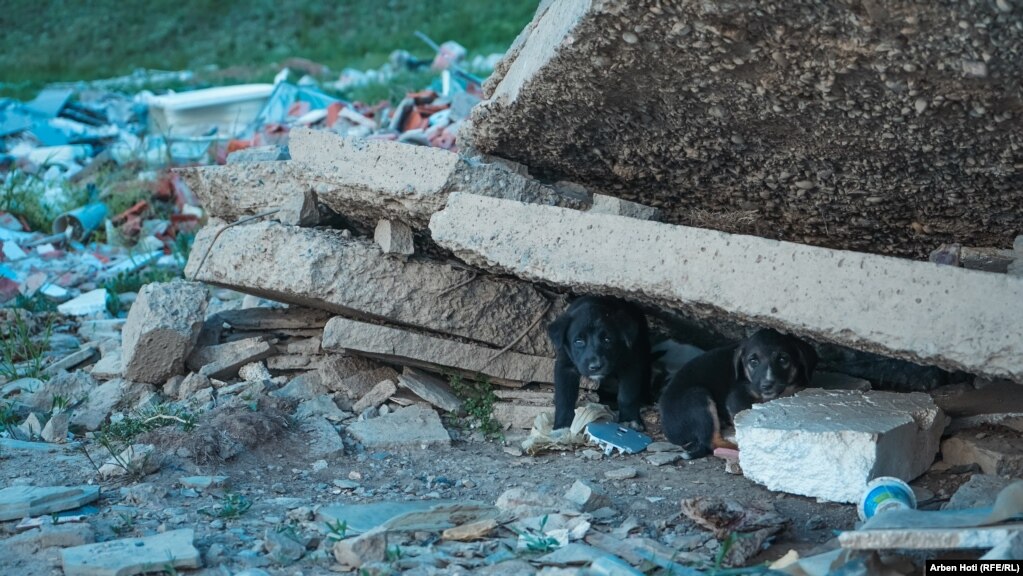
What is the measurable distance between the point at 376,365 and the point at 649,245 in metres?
2.27

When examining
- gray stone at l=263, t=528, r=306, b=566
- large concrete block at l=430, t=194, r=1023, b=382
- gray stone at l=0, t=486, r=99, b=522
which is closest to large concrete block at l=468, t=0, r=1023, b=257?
large concrete block at l=430, t=194, r=1023, b=382

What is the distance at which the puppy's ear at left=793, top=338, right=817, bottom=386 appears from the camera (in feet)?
17.9

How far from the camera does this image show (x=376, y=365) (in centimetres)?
623

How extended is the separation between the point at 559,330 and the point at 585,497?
5.39ft

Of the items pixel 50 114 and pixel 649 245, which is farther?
pixel 50 114

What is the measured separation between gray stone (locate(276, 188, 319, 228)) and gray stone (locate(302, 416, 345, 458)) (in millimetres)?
1092

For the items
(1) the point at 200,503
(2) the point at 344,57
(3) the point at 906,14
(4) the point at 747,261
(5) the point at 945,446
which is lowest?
(1) the point at 200,503

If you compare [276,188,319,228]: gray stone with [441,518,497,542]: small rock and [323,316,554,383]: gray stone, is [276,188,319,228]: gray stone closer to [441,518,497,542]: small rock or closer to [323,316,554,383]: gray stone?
[323,316,554,383]: gray stone

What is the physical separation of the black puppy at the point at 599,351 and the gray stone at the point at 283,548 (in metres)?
2.15

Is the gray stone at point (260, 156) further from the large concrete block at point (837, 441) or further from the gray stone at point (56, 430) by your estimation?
the large concrete block at point (837, 441)

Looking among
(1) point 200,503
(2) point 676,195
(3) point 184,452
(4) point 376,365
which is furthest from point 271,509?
(2) point 676,195

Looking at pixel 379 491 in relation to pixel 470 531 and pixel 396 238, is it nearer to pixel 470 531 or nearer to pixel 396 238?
pixel 470 531

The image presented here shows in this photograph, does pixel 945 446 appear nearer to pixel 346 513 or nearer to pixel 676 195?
pixel 676 195

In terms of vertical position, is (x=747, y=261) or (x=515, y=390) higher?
(x=747, y=261)
